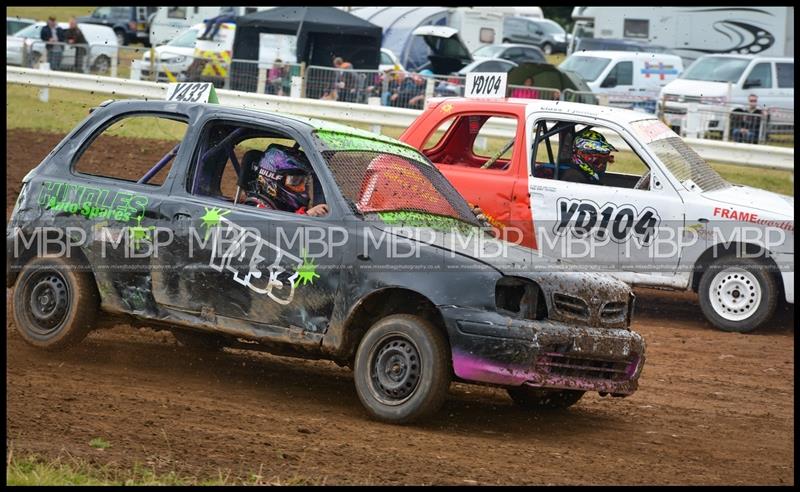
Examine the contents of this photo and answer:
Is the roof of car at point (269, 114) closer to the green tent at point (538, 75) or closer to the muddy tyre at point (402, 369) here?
the muddy tyre at point (402, 369)

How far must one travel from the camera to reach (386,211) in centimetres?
700

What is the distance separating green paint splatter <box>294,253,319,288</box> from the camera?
6.76m

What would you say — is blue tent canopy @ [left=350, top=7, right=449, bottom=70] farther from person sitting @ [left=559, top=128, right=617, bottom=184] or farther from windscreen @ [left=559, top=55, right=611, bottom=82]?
person sitting @ [left=559, top=128, right=617, bottom=184]

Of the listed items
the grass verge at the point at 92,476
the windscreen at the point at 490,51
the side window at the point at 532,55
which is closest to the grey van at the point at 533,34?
the side window at the point at 532,55

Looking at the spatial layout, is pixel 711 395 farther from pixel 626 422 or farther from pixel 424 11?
pixel 424 11

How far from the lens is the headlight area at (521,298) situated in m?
6.48

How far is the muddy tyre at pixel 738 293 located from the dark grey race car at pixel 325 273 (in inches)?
139

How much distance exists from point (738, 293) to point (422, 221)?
14.8ft

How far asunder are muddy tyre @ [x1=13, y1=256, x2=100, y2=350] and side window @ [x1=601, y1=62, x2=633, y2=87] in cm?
2242

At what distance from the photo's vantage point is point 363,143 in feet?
24.7

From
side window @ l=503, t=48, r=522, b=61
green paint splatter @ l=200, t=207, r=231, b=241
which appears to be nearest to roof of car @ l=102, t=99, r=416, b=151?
green paint splatter @ l=200, t=207, r=231, b=241

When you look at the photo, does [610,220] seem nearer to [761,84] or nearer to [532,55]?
[761,84]

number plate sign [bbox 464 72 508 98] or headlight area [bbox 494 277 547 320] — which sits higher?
number plate sign [bbox 464 72 508 98]

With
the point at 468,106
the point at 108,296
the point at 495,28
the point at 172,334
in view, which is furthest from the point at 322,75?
the point at 495,28
